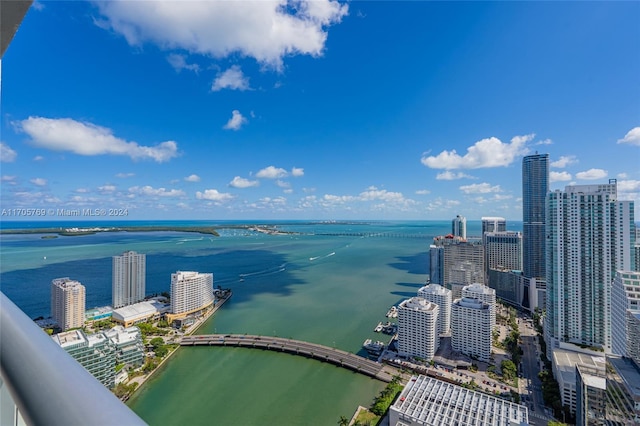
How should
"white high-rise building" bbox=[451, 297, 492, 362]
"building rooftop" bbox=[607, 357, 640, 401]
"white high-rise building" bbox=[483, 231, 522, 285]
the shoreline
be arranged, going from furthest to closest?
"white high-rise building" bbox=[483, 231, 522, 285], "white high-rise building" bbox=[451, 297, 492, 362], the shoreline, "building rooftop" bbox=[607, 357, 640, 401]

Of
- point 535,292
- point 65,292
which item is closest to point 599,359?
point 535,292

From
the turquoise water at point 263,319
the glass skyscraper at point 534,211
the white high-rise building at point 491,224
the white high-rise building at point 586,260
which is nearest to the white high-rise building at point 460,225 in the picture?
the white high-rise building at point 491,224

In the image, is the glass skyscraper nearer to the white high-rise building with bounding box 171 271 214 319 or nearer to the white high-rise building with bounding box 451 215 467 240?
the white high-rise building with bounding box 451 215 467 240

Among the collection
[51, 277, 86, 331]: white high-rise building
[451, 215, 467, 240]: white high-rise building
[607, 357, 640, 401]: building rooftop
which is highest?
[451, 215, 467, 240]: white high-rise building

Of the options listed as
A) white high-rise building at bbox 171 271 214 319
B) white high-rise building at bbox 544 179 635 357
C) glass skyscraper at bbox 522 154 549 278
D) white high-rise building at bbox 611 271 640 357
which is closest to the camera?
white high-rise building at bbox 611 271 640 357

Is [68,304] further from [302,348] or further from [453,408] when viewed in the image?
[453,408]

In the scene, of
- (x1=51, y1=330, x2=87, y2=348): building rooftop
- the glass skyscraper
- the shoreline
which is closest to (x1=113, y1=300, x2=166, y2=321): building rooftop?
the shoreline

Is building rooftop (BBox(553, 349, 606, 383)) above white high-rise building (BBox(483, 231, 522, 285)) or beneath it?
beneath
